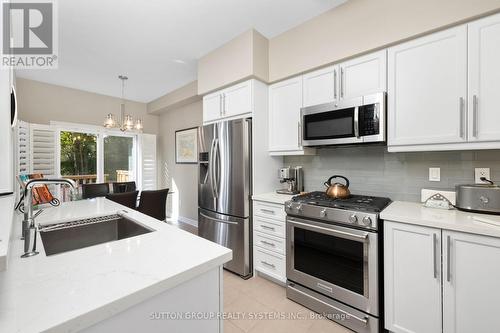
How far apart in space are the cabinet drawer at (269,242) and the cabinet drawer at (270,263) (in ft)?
0.15

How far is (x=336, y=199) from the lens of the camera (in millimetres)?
1920

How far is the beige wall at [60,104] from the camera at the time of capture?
11.8 feet

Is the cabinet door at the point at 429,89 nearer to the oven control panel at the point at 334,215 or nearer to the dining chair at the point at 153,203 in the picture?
the oven control panel at the point at 334,215

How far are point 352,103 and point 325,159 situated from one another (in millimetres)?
729

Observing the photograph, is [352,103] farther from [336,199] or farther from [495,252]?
[495,252]

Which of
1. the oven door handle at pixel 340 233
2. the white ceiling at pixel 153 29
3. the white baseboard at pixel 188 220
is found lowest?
the white baseboard at pixel 188 220

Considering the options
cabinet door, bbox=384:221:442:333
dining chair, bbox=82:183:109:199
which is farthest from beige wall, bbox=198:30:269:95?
dining chair, bbox=82:183:109:199

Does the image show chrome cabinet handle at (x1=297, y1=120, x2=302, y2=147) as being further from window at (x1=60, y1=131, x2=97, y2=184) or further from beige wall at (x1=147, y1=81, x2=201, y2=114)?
window at (x1=60, y1=131, x2=97, y2=184)

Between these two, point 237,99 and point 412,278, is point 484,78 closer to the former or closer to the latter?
point 412,278

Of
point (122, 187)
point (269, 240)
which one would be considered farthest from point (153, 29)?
point (269, 240)

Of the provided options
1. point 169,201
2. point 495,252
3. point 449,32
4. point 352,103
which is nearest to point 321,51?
point 352,103

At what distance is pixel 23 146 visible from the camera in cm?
323

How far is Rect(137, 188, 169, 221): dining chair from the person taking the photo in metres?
2.89

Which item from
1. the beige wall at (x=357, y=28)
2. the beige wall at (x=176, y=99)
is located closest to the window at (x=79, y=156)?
the beige wall at (x=176, y=99)
